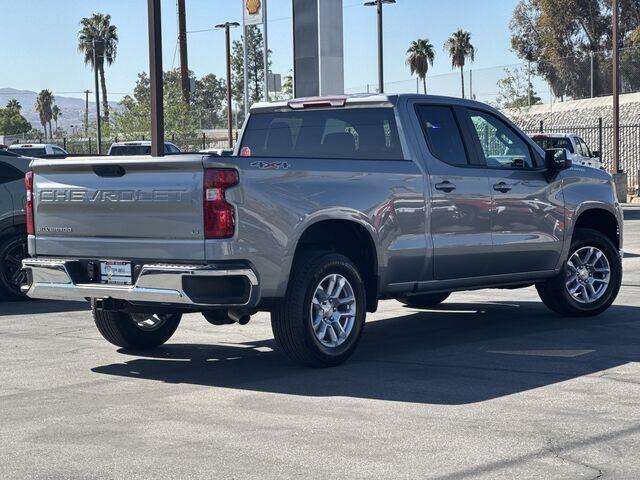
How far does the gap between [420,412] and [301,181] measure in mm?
2102

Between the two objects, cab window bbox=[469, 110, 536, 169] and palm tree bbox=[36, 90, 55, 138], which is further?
palm tree bbox=[36, 90, 55, 138]

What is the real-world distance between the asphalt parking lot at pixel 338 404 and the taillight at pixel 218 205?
3.57 ft

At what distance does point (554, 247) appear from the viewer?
10.9 metres

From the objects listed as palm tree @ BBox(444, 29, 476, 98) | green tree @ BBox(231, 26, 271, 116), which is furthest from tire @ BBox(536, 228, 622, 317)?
green tree @ BBox(231, 26, 271, 116)

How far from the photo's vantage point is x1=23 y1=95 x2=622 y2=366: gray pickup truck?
807cm

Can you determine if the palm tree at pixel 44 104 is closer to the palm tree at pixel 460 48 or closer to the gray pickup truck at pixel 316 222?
the palm tree at pixel 460 48

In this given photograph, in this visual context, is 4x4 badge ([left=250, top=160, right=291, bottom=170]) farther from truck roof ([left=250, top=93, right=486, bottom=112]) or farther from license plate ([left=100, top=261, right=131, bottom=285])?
truck roof ([left=250, top=93, right=486, bottom=112])

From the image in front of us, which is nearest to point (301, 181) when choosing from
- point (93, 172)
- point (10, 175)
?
point (93, 172)

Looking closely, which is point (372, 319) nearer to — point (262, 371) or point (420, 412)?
point (262, 371)

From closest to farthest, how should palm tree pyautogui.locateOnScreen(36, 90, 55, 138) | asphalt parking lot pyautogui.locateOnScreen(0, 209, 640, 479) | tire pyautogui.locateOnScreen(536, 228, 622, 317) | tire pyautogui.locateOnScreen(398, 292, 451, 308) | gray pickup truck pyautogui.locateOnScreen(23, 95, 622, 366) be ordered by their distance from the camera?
asphalt parking lot pyautogui.locateOnScreen(0, 209, 640, 479) → gray pickup truck pyautogui.locateOnScreen(23, 95, 622, 366) → tire pyautogui.locateOnScreen(536, 228, 622, 317) → tire pyautogui.locateOnScreen(398, 292, 451, 308) → palm tree pyautogui.locateOnScreen(36, 90, 55, 138)

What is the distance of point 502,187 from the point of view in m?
10.3

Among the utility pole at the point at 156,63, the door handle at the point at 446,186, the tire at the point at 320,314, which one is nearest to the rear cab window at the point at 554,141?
the utility pole at the point at 156,63

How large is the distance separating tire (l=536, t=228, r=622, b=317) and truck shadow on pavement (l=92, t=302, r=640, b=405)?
0.45 ft

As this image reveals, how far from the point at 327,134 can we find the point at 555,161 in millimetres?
2244
